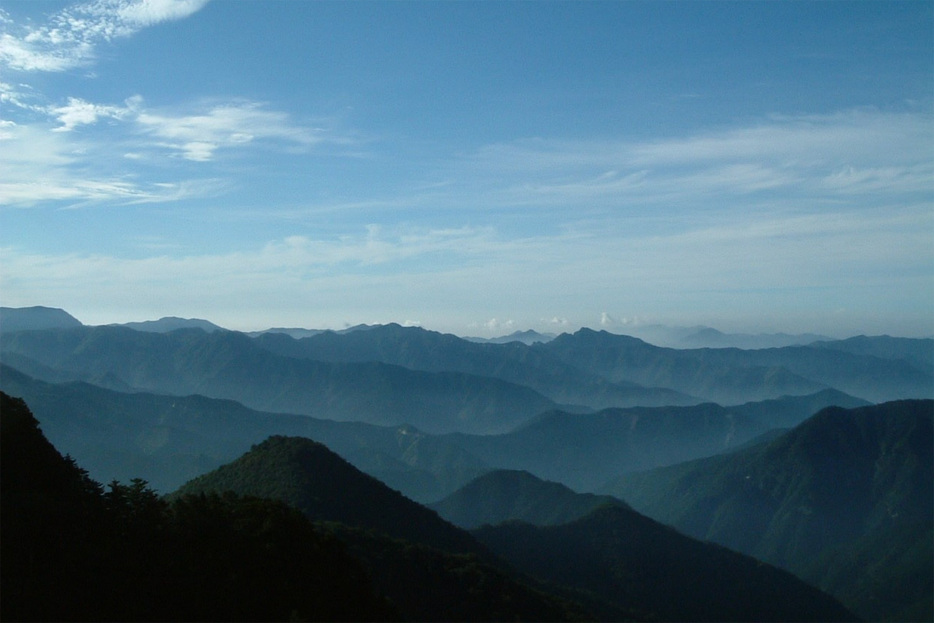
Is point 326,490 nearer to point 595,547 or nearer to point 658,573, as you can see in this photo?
point 595,547

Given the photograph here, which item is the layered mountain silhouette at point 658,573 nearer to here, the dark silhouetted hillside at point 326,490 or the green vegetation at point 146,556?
the dark silhouetted hillside at point 326,490

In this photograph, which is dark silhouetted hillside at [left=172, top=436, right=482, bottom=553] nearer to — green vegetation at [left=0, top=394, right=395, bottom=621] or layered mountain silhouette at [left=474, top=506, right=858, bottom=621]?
layered mountain silhouette at [left=474, top=506, right=858, bottom=621]

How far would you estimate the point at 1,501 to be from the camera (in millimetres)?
26906

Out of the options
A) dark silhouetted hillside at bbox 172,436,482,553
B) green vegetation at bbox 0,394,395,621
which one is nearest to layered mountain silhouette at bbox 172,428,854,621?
dark silhouetted hillside at bbox 172,436,482,553

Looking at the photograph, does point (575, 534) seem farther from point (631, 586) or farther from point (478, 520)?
point (478, 520)

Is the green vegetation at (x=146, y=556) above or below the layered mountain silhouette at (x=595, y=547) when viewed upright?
above

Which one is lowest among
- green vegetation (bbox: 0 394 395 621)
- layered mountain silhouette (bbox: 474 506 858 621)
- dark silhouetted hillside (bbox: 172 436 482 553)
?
layered mountain silhouette (bbox: 474 506 858 621)

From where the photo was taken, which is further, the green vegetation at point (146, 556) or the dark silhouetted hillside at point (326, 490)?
the dark silhouetted hillside at point (326, 490)

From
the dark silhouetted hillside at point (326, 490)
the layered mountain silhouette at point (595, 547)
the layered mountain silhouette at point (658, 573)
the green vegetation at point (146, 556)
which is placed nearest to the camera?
the green vegetation at point (146, 556)

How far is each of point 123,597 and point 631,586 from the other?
94.3 metres

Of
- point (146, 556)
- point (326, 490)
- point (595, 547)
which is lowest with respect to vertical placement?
point (595, 547)

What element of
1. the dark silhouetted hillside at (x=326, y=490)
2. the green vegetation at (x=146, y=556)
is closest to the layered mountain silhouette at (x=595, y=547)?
the dark silhouetted hillside at (x=326, y=490)

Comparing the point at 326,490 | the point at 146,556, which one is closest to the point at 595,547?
the point at 326,490

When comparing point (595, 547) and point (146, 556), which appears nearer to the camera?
point (146, 556)
